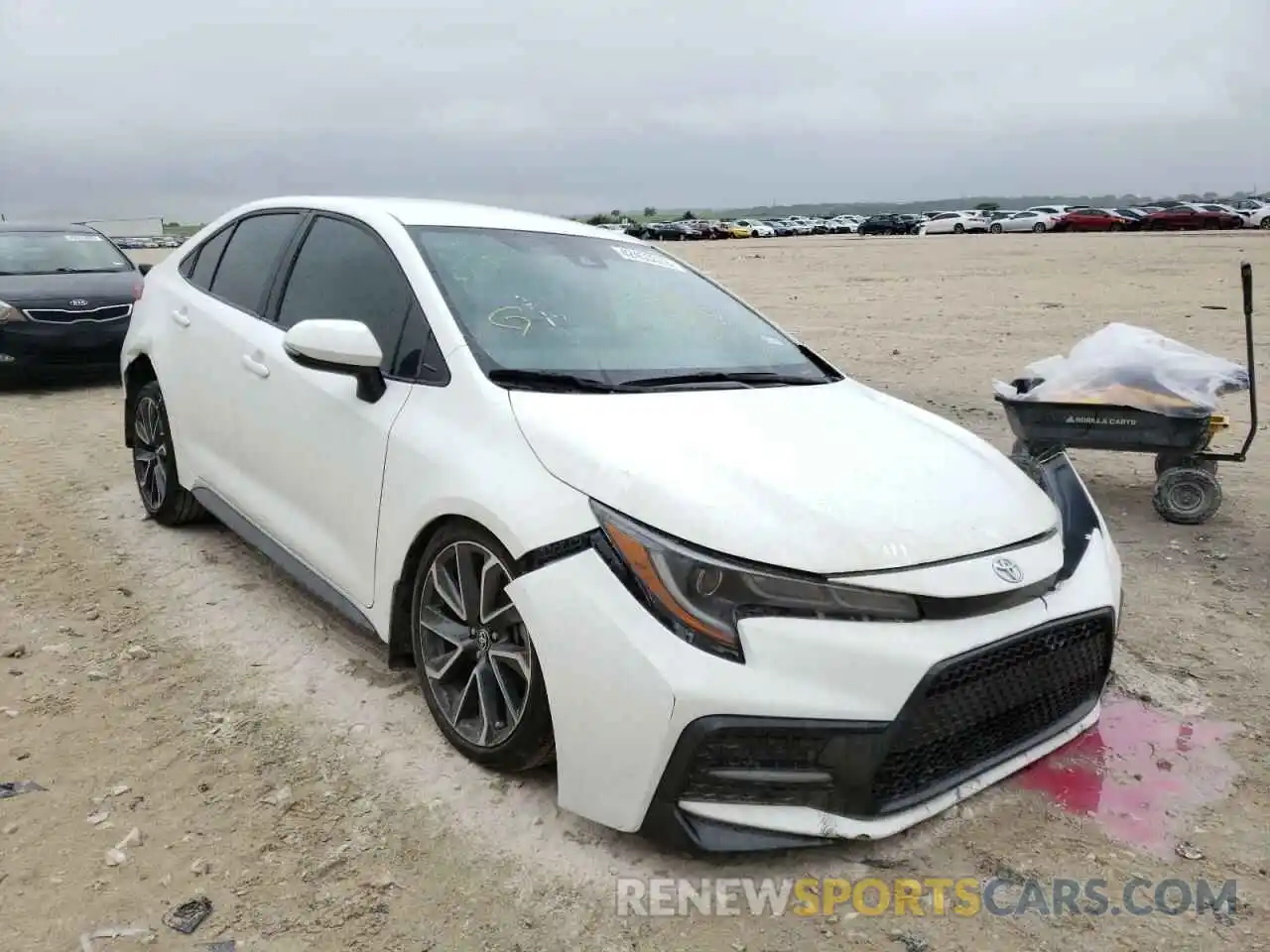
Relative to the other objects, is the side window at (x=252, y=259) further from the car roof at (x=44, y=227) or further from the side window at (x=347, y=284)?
the car roof at (x=44, y=227)

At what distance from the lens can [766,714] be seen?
7.20 feet

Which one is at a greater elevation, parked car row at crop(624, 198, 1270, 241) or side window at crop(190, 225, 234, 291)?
parked car row at crop(624, 198, 1270, 241)

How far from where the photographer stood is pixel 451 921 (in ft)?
7.54

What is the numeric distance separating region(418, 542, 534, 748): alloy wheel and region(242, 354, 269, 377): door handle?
4.31 feet

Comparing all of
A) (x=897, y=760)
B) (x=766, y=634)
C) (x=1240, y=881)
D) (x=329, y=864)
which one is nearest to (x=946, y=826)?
(x=897, y=760)

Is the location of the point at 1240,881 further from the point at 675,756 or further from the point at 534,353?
the point at 534,353

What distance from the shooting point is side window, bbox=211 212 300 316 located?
13.3 ft

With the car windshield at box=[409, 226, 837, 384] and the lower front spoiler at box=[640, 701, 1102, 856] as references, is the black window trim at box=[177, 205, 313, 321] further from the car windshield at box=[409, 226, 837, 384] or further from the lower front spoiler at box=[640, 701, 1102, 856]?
the lower front spoiler at box=[640, 701, 1102, 856]

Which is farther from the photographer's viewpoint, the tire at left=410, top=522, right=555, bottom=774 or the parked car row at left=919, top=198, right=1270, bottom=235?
the parked car row at left=919, top=198, right=1270, bottom=235

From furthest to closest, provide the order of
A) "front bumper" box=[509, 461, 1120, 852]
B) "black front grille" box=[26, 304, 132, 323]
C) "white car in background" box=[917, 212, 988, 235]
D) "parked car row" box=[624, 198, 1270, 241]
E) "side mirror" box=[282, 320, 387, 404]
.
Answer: "white car in background" box=[917, 212, 988, 235] → "parked car row" box=[624, 198, 1270, 241] → "black front grille" box=[26, 304, 132, 323] → "side mirror" box=[282, 320, 387, 404] → "front bumper" box=[509, 461, 1120, 852]

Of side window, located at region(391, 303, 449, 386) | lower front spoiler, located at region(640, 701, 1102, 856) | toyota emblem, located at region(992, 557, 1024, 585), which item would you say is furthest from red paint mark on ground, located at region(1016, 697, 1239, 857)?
side window, located at region(391, 303, 449, 386)

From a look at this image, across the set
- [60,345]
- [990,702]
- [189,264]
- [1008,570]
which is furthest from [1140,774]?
[60,345]

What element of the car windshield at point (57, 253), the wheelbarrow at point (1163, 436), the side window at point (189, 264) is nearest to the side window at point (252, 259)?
the side window at point (189, 264)

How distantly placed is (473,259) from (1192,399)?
380cm
